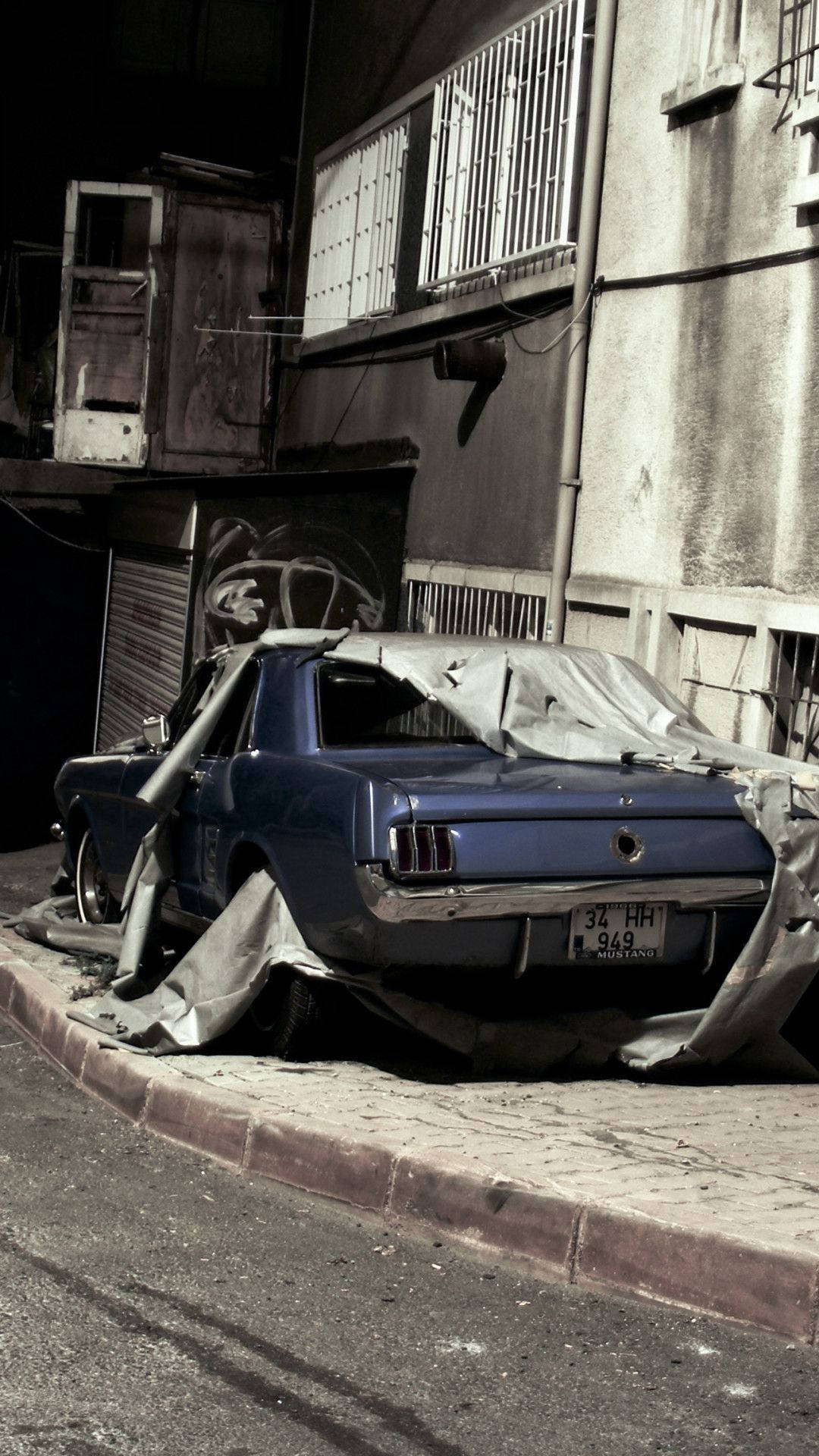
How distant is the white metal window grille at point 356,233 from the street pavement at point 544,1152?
8.42 meters

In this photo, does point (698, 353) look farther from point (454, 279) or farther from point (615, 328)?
point (454, 279)

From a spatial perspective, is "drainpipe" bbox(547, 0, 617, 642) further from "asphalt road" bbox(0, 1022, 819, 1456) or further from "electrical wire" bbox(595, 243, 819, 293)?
"asphalt road" bbox(0, 1022, 819, 1456)

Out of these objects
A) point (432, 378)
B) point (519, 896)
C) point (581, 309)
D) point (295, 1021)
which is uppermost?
point (581, 309)

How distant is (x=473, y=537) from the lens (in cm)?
1154

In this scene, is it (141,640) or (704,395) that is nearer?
(704,395)

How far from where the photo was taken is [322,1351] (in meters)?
3.87

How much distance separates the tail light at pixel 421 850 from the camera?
5.48 meters

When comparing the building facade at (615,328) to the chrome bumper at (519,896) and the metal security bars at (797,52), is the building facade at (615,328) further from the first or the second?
the chrome bumper at (519,896)

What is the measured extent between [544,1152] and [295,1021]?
4.86ft

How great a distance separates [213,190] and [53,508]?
3498 mm

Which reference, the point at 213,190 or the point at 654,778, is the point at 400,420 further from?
the point at 654,778

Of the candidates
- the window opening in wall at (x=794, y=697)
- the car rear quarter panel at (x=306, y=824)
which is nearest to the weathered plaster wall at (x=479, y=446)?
the window opening in wall at (x=794, y=697)

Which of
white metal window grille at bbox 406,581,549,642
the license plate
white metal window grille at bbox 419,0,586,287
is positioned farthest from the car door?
white metal window grille at bbox 419,0,586,287

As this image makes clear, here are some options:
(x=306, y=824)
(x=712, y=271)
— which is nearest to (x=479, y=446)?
(x=712, y=271)
